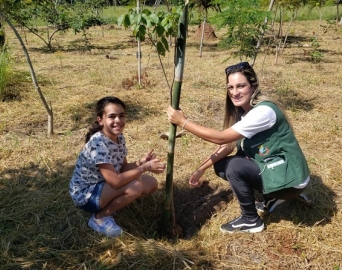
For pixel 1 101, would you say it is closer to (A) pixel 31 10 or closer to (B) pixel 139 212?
(B) pixel 139 212

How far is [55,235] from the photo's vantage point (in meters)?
2.04

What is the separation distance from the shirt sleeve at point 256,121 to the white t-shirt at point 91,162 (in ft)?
2.60

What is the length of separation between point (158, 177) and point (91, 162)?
0.96 meters

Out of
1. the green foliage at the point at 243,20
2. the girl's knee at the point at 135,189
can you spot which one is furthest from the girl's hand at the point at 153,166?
the green foliage at the point at 243,20

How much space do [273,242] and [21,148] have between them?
2520mm

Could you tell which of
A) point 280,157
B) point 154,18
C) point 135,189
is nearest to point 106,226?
point 135,189

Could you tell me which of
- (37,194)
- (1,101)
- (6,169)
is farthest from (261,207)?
(1,101)

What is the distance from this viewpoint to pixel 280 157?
2000 mm

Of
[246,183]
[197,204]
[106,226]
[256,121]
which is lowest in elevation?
[197,204]

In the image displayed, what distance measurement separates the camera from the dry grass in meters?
1.92

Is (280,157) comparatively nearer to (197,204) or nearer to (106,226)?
(197,204)

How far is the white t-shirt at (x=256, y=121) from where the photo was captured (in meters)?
1.86

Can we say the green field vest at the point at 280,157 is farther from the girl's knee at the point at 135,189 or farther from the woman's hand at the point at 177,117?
the girl's knee at the point at 135,189

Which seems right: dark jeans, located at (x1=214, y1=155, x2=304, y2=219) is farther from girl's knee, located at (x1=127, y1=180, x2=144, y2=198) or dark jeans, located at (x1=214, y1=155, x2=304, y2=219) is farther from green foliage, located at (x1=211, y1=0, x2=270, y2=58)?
green foliage, located at (x1=211, y1=0, x2=270, y2=58)
